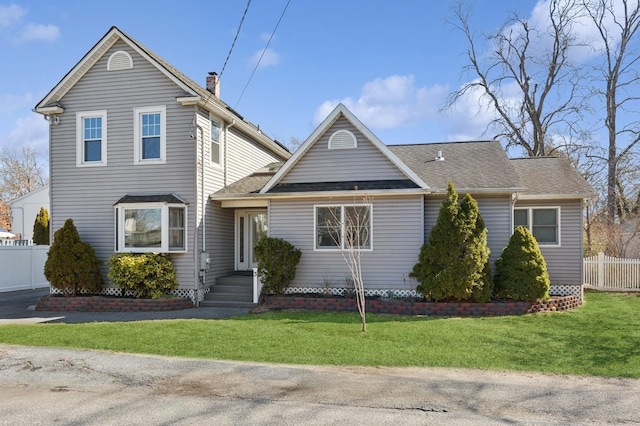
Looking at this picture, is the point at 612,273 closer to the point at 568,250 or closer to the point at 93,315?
the point at 568,250

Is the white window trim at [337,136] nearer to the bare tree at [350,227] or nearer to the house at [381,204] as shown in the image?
the house at [381,204]

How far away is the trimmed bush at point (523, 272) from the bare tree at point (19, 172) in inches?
2026

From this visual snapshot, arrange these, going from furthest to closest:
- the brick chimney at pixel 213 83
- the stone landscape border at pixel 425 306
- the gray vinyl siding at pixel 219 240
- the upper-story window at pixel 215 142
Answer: the brick chimney at pixel 213 83, the upper-story window at pixel 215 142, the gray vinyl siding at pixel 219 240, the stone landscape border at pixel 425 306

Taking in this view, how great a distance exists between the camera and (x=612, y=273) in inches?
675

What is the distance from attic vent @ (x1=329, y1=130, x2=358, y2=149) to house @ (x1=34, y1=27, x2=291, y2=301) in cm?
389

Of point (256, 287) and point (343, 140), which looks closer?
point (256, 287)

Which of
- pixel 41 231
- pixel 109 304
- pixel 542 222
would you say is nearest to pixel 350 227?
pixel 542 222

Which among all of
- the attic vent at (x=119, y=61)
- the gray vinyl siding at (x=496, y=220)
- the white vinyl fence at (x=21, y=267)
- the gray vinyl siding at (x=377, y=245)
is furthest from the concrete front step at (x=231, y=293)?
the white vinyl fence at (x=21, y=267)

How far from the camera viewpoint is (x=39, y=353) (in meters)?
8.35

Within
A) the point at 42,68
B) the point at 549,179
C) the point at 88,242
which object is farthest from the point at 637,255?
the point at 42,68

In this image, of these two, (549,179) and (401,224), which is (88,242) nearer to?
(401,224)

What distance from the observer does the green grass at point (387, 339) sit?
24.9 feet

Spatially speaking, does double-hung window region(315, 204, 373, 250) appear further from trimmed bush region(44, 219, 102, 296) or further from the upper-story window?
trimmed bush region(44, 219, 102, 296)

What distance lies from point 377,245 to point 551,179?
7043 millimetres
